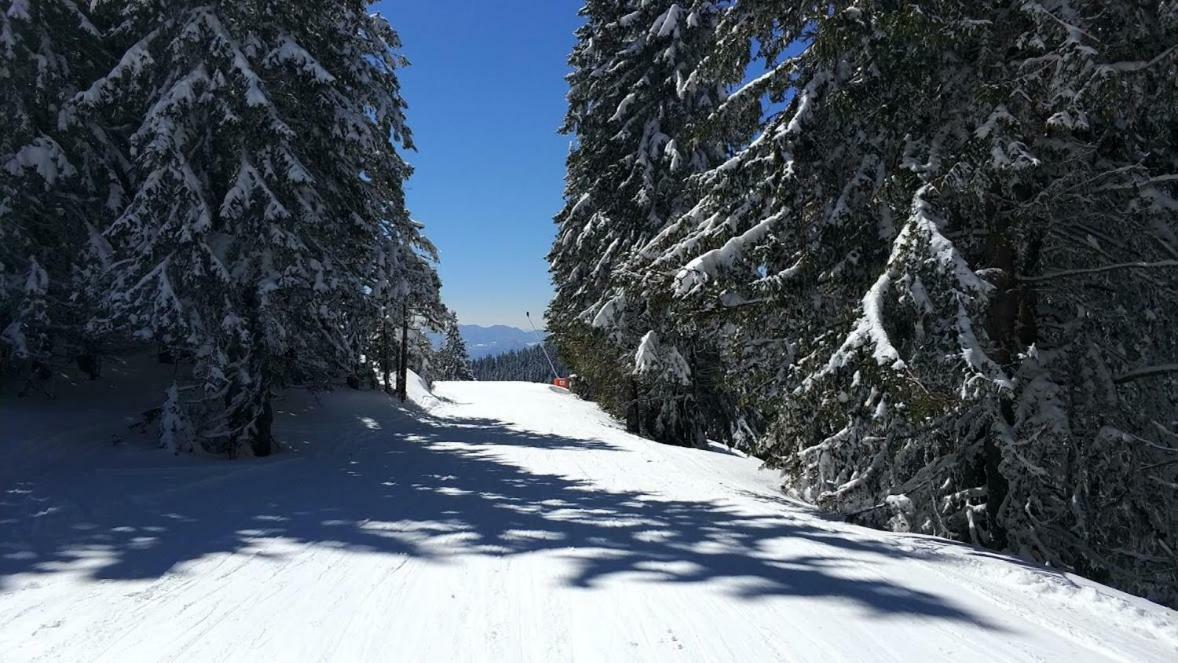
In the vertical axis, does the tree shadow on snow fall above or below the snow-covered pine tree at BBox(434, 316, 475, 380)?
below

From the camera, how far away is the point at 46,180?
31.8ft

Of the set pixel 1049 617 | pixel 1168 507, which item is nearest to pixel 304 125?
pixel 1049 617

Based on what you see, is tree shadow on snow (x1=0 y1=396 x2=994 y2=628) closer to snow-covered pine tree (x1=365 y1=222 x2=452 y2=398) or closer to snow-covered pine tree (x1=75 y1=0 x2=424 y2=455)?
snow-covered pine tree (x1=75 y1=0 x2=424 y2=455)

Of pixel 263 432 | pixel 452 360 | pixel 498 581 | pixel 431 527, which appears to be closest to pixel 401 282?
pixel 263 432

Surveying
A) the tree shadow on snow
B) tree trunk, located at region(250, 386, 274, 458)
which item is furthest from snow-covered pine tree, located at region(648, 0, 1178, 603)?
tree trunk, located at region(250, 386, 274, 458)

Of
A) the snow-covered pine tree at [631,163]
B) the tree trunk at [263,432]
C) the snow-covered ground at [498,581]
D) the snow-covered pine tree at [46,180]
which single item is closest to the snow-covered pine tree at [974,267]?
the snow-covered ground at [498,581]

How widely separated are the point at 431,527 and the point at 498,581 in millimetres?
1621

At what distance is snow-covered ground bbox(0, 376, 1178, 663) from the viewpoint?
3000mm

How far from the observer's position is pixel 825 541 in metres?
4.82

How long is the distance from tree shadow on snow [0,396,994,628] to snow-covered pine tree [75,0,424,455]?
194 cm

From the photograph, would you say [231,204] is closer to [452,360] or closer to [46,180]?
[46,180]

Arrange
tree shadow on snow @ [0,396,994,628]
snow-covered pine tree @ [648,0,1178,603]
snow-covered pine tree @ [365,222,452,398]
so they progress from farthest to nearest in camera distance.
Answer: snow-covered pine tree @ [365,222,452,398] < snow-covered pine tree @ [648,0,1178,603] < tree shadow on snow @ [0,396,994,628]

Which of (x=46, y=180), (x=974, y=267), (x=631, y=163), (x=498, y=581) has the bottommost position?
(x=498, y=581)

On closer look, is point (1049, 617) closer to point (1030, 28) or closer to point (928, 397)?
point (928, 397)
